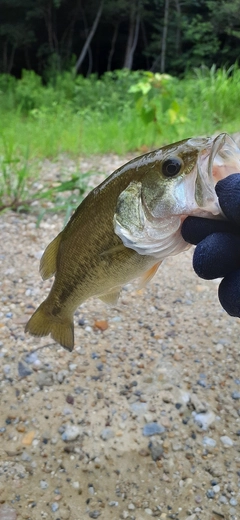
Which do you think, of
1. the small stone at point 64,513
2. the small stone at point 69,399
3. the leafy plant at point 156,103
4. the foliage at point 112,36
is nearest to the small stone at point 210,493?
the small stone at point 64,513

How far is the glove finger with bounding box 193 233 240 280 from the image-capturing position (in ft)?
4.12

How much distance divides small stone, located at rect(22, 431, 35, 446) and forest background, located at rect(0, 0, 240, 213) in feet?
17.4

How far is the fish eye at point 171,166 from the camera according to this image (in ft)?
4.00

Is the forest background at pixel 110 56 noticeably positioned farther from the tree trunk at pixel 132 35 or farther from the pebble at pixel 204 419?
the pebble at pixel 204 419

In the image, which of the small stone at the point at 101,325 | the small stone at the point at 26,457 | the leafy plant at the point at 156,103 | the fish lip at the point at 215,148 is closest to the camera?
the fish lip at the point at 215,148

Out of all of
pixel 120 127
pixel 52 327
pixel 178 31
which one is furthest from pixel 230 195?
pixel 178 31

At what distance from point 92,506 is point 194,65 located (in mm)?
10600

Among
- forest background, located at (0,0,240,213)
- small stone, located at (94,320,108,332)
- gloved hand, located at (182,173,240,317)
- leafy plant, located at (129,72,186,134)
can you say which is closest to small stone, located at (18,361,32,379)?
small stone, located at (94,320,108,332)

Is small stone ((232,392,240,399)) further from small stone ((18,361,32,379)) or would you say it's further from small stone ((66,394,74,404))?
small stone ((18,361,32,379))

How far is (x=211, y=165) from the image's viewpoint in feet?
3.79

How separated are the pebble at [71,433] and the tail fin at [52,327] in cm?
50

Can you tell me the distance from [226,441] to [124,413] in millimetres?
433

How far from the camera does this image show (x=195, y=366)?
91.3 inches

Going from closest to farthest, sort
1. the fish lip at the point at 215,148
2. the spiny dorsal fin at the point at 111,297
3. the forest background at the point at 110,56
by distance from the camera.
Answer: the fish lip at the point at 215,148
the spiny dorsal fin at the point at 111,297
the forest background at the point at 110,56
